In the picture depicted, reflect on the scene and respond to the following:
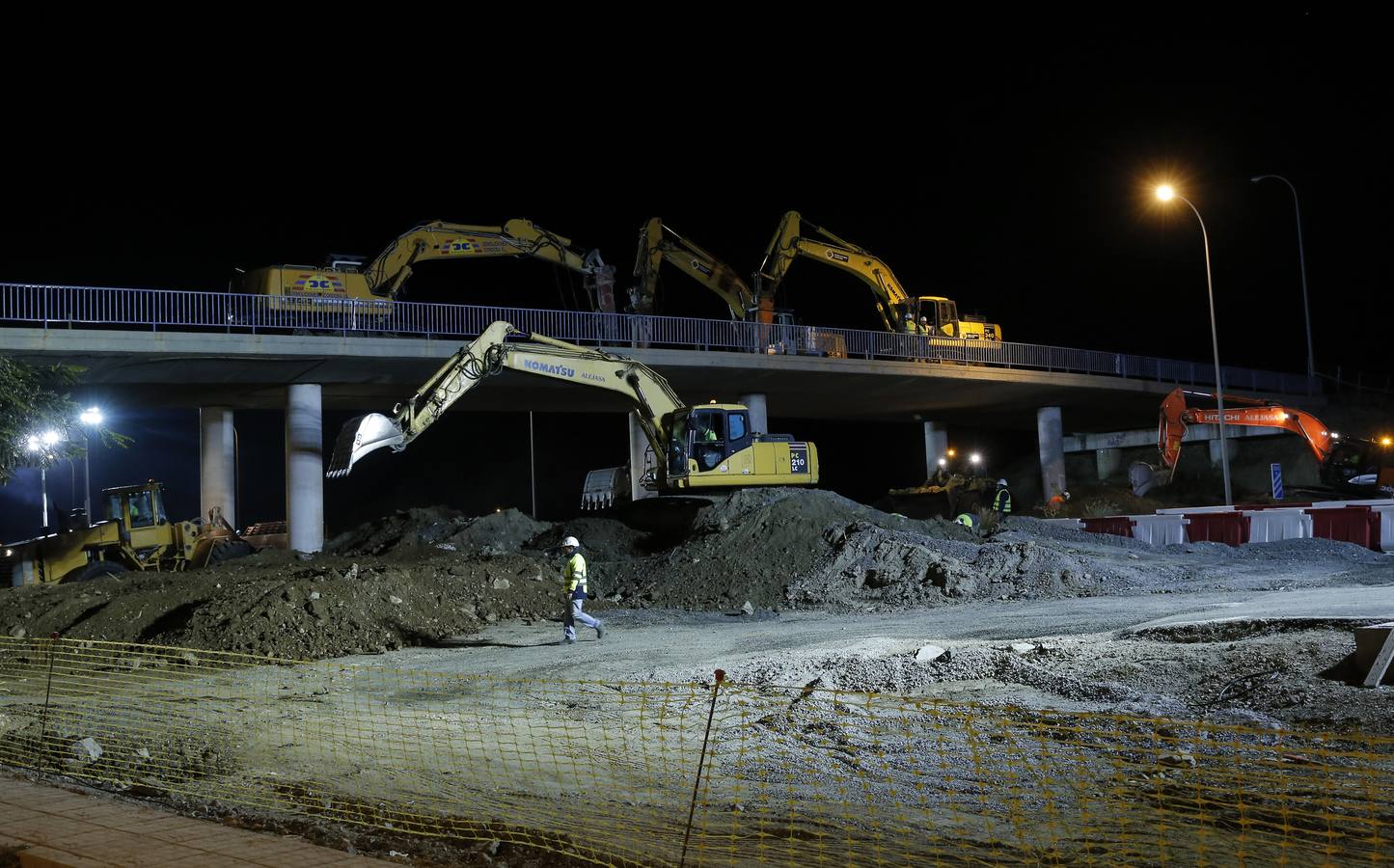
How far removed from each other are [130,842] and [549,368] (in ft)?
61.3

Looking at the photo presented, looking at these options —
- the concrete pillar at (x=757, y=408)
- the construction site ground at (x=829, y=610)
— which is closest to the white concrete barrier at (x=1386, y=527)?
the construction site ground at (x=829, y=610)

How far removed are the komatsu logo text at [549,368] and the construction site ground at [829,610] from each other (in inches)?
136

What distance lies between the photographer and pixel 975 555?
69.4ft

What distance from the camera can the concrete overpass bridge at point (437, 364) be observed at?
88.4 ft

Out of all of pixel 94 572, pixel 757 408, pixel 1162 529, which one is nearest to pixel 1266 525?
pixel 1162 529

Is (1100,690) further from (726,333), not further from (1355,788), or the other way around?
(726,333)

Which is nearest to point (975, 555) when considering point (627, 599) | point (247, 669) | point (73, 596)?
point (627, 599)

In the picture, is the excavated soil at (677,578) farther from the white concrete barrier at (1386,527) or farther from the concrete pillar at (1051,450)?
the concrete pillar at (1051,450)

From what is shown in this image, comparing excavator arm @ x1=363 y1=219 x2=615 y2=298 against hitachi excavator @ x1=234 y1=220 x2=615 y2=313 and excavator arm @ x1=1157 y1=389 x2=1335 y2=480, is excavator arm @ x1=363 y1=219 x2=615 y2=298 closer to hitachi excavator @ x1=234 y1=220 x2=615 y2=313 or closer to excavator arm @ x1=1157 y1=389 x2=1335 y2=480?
hitachi excavator @ x1=234 y1=220 x2=615 y2=313

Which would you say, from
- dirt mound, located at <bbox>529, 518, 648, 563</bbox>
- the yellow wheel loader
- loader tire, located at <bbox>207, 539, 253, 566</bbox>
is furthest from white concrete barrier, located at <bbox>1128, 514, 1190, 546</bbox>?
the yellow wheel loader

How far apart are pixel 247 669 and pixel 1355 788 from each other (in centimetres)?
1250

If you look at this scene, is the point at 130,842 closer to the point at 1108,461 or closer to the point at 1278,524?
the point at 1278,524

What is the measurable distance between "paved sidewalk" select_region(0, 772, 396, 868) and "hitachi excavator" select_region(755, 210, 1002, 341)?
33.3 m

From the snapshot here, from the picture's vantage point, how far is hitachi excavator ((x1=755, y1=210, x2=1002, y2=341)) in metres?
38.9
